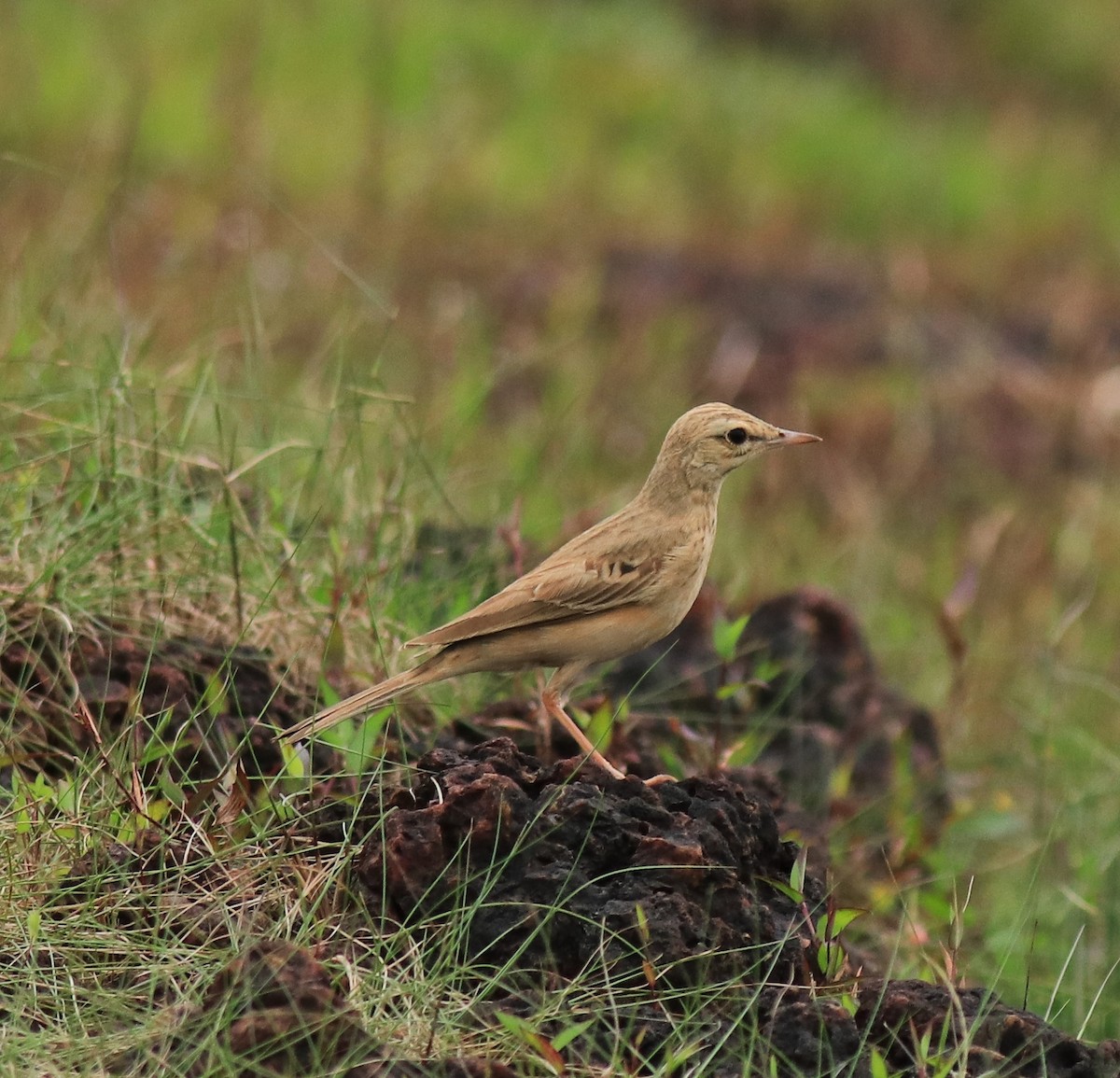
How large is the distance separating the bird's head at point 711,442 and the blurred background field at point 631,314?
0.76 metres

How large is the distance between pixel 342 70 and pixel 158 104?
205cm

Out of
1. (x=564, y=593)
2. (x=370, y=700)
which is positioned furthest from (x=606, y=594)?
(x=370, y=700)

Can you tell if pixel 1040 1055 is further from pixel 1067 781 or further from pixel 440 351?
pixel 440 351

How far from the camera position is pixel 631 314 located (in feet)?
38.7

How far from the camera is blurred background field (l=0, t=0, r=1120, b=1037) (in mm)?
5074

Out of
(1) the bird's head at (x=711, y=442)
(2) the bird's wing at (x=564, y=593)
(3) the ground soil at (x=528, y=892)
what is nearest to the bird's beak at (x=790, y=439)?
(1) the bird's head at (x=711, y=442)

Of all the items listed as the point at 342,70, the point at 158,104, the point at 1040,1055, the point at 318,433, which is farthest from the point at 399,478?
the point at 342,70

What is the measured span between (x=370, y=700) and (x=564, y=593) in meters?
0.52

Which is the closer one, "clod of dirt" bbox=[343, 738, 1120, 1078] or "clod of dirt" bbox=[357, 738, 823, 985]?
"clod of dirt" bbox=[343, 738, 1120, 1078]

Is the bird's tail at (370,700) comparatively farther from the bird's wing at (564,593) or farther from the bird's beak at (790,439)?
the bird's beak at (790,439)

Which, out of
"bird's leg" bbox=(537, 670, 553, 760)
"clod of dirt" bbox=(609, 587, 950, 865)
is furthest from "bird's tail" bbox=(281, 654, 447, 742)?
"clod of dirt" bbox=(609, 587, 950, 865)

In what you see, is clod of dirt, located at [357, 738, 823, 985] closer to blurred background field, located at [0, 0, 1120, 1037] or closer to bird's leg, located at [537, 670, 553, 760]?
blurred background field, located at [0, 0, 1120, 1037]

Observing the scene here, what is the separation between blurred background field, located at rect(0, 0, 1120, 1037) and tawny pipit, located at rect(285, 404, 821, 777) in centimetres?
46

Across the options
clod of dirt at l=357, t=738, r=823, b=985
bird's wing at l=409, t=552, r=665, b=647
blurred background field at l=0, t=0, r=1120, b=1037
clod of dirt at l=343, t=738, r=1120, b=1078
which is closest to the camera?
clod of dirt at l=343, t=738, r=1120, b=1078
